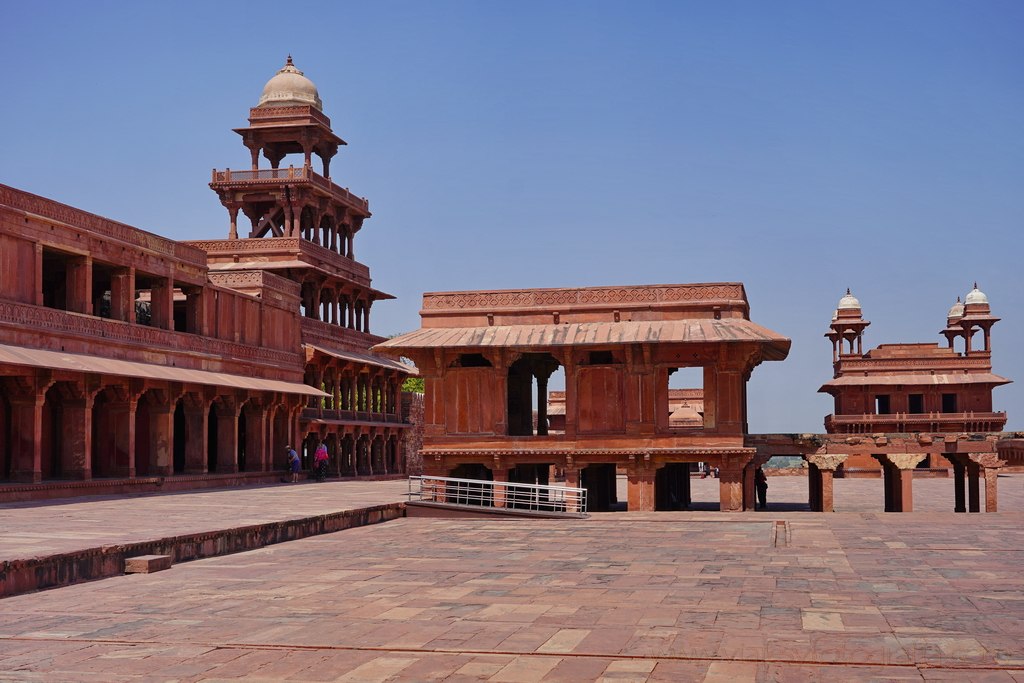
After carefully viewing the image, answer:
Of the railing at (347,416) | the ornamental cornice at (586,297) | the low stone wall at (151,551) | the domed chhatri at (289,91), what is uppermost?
the domed chhatri at (289,91)

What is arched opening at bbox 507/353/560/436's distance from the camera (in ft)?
101

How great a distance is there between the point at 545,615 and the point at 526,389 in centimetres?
2087

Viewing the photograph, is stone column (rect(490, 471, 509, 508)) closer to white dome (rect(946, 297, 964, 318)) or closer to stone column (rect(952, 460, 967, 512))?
stone column (rect(952, 460, 967, 512))

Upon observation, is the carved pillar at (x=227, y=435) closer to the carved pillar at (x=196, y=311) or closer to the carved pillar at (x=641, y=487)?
the carved pillar at (x=196, y=311)

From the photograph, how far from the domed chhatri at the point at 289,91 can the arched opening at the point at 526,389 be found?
2325cm

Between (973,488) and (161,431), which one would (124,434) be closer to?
(161,431)

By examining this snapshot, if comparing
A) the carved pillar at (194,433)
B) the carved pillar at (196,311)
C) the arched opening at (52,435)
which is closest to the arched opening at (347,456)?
the carved pillar at (194,433)

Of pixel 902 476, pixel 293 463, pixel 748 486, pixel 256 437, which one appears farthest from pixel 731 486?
pixel 256 437

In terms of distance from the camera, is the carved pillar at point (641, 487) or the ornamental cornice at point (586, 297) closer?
the carved pillar at point (641, 487)

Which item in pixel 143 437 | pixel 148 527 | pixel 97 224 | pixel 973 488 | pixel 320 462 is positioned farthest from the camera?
pixel 320 462

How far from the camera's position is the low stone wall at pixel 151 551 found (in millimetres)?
12281

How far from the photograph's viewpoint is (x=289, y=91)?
165 feet

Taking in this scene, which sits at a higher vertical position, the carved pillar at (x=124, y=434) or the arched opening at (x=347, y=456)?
the carved pillar at (x=124, y=434)

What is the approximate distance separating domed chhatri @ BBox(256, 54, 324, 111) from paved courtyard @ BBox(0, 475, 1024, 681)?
34493 millimetres
